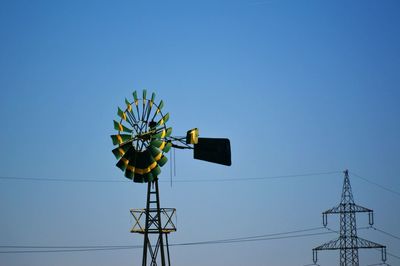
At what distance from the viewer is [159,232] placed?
3972 centimetres

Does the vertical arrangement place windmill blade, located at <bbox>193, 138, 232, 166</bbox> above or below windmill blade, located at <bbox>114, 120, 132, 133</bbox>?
below

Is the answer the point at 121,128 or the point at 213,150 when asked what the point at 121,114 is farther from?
the point at 213,150

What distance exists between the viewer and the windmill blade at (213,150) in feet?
129

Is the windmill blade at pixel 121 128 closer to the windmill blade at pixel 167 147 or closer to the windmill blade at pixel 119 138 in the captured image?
the windmill blade at pixel 119 138

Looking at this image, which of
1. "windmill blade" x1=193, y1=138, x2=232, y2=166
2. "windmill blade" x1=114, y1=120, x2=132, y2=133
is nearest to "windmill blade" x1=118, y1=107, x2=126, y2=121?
"windmill blade" x1=114, y1=120, x2=132, y2=133

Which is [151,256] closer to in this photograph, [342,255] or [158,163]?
[158,163]

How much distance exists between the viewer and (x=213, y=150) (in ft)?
130

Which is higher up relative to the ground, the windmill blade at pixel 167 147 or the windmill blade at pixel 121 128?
the windmill blade at pixel 121 128

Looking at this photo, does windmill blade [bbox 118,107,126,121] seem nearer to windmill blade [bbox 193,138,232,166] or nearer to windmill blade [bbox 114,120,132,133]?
windmill blade [bbox 114,120,132,133]

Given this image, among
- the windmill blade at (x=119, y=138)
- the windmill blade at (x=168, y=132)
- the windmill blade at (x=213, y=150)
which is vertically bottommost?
the windmill blade at (x=213, y=150)

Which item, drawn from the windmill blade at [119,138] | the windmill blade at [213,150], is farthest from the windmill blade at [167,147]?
the windmill blade at [119,138]

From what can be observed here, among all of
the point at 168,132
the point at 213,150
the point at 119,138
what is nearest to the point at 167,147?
the point at 168,132

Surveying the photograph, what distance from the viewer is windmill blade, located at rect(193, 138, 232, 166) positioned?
39469mm

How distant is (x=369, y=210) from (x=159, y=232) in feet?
131
